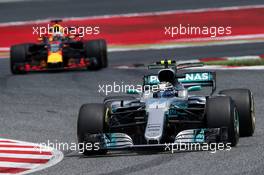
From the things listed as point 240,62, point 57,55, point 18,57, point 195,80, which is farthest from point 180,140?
point 18,57

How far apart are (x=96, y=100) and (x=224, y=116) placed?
6.53 meters

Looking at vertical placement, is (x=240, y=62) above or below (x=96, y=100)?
above

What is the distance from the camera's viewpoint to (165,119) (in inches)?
523

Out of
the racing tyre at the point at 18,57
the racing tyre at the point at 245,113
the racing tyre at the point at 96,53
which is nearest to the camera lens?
the racing tyre at the point at 245,113

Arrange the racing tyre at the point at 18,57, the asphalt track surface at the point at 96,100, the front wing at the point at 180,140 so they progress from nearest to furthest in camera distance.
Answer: the asphalt track surface at the point at 96,100 → the front wing at the point at 180,140 → the racing tyre at the point at 18,57

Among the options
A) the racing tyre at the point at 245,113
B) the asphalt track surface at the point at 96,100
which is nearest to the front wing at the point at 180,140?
the asphalt track surface at the point at 96,100

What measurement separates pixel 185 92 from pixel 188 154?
1593 mm

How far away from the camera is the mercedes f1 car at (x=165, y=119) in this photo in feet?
42.5

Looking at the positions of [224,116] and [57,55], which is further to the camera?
[57,55]

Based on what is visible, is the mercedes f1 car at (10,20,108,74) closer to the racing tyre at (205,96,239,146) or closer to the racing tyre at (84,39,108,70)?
the racing tyre at (84,39,108,70)

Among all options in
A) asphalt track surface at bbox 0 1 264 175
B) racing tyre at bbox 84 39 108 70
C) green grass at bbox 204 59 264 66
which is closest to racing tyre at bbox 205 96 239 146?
asphalt track surface at bbox 0 1 264 175

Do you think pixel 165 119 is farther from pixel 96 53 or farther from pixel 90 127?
pixel 96 53

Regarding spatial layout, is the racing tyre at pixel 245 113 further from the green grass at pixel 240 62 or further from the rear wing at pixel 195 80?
the green grass at pixel 240 62

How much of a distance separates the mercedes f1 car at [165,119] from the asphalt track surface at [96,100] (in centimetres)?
23
